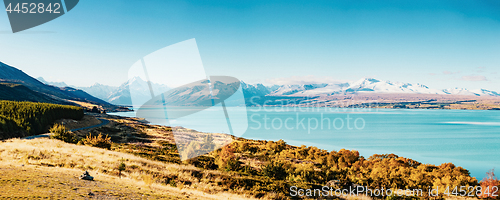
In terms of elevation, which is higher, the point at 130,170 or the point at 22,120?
the point at 22,120

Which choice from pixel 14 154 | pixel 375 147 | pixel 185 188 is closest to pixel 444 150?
pixel 375 147

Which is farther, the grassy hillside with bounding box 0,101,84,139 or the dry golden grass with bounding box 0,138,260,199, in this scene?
the grassy hillside with bounding box 0,101,84,139

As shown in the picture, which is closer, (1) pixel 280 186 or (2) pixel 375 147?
(1) pixel 280 186

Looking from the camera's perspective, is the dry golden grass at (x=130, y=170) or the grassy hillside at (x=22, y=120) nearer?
the dry golden grass at (x=130, y=170)

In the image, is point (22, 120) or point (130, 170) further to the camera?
point (22, 120)

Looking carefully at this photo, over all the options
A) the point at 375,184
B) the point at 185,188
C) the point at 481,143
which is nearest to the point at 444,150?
the point at 481,143

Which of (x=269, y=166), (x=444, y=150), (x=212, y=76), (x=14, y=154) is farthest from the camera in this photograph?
(x=444, y=150)

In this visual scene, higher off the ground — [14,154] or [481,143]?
[14,154]

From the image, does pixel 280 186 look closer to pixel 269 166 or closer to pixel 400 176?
pixel 269 166

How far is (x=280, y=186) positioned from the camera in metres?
15.8

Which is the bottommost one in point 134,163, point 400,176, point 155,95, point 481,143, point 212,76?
point 481,143

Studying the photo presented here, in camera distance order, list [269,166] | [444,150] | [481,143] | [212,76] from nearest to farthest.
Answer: [212,76] → [269,166] → [444,150] → [481,143]

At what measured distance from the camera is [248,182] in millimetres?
16141

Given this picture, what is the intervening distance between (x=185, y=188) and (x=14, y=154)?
11103 mm
